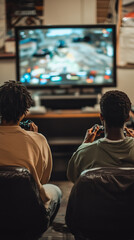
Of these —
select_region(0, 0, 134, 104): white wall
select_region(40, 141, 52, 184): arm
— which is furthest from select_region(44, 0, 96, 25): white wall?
select_region(40, 141, 52, 184): arm

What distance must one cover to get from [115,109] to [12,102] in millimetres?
501

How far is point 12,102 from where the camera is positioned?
4.61 ft

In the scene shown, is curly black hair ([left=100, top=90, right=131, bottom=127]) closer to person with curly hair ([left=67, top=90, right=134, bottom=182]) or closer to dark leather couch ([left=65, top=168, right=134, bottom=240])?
person with curly hair ([left=67, top=90, right=134, bottom=182])

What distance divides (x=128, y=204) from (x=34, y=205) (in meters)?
0.39

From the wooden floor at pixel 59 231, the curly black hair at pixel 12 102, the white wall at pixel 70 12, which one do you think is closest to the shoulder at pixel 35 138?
the curly black hair at pixel 12 102

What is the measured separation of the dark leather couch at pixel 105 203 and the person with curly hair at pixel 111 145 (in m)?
0.18

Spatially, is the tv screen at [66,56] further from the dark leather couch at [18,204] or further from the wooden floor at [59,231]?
the dark leather couch at [18,204]

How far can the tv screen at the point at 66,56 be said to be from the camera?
2902 millimetres

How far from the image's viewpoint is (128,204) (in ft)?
3.66

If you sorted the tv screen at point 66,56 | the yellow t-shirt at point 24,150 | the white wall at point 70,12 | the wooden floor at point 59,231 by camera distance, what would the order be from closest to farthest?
the yellow t-shirt at point 24,150 → the wooden floor at point 59,231 → the tv screen at point 66,56 → the white wall at point 70,12

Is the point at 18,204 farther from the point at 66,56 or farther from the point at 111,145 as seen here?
the point at 66,56

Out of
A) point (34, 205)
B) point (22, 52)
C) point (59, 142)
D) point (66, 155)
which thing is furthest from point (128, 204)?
point (22, 52)

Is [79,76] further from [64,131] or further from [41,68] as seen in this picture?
[64,131]

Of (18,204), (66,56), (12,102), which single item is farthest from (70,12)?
(18,204)
